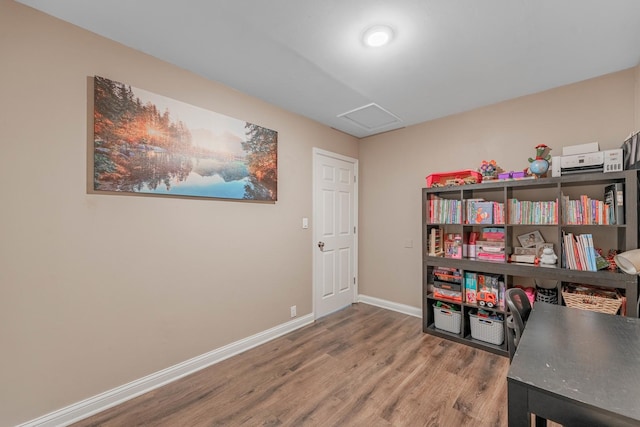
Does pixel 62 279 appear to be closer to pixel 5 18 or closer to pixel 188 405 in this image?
pixel 188 405

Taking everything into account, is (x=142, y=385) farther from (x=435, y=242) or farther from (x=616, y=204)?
(x=616, y=204)

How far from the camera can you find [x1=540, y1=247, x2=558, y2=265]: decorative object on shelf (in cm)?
236

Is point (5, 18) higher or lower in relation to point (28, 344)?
higher

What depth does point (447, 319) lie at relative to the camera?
9.48ft

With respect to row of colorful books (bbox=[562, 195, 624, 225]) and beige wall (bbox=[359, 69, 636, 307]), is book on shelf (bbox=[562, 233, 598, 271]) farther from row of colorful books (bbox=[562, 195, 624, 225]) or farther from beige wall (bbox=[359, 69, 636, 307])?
beige wall (bbox=[359, 69, 636, 307])

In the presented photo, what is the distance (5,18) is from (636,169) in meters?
4.22

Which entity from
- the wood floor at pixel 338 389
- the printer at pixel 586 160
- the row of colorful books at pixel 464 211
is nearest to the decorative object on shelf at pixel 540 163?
the printer at pixel 586 160

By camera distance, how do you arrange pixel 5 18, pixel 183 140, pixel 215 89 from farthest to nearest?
pixel 215 89, pixel 183 140, pixel 5 18

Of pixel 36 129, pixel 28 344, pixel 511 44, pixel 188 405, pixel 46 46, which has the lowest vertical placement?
pixel 188 405

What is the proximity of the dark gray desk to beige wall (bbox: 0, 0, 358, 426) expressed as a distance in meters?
2.25

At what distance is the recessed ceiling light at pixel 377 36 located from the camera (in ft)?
5.73

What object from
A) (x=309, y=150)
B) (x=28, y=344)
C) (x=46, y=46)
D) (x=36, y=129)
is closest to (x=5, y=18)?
(x=46, y=46)

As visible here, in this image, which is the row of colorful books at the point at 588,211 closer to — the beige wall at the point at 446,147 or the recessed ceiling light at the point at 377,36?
the beige wall at the point at 446,147

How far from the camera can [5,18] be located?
1526mm
